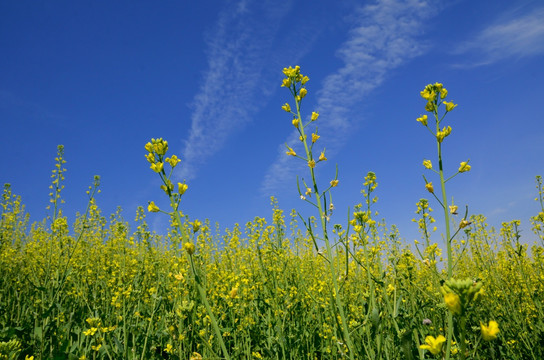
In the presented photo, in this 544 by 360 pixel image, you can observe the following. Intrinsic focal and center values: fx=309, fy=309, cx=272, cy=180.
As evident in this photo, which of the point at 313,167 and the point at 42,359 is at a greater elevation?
the point at 313,167

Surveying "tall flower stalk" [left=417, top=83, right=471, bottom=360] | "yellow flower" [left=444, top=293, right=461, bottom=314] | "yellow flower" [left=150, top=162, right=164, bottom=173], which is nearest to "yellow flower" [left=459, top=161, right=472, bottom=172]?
"tall flower stalk" [left=417, top=83, right=471, bottom=360]

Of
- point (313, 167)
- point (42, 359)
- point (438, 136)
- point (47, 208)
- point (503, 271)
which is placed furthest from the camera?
point (503, 271)

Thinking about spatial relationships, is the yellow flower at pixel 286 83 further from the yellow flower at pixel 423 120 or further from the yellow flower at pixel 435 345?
the yellow flower at pixel 435 345

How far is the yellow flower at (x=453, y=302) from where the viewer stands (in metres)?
0.96

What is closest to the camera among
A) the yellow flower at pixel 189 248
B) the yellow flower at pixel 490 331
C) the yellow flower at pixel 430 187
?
the yellow flower at pixel 490 331

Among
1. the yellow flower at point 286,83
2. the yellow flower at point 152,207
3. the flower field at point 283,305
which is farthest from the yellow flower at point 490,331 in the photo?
the yellow flower at point 286,83

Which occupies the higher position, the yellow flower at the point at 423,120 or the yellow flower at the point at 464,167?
the yellow flower at the point at 423,120

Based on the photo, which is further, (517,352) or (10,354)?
(517,352)

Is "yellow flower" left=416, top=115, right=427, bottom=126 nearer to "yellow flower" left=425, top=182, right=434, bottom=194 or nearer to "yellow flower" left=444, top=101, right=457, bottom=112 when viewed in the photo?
"yellow flower" left=444, top=101, right=457, bottom=112

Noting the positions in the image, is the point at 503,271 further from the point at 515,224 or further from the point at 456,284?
the point at 456,284

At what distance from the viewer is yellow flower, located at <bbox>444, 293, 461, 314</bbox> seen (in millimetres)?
958

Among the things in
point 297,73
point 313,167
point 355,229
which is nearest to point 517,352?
→ point 355,229

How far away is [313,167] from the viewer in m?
2.02

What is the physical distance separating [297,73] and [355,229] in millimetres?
1285
